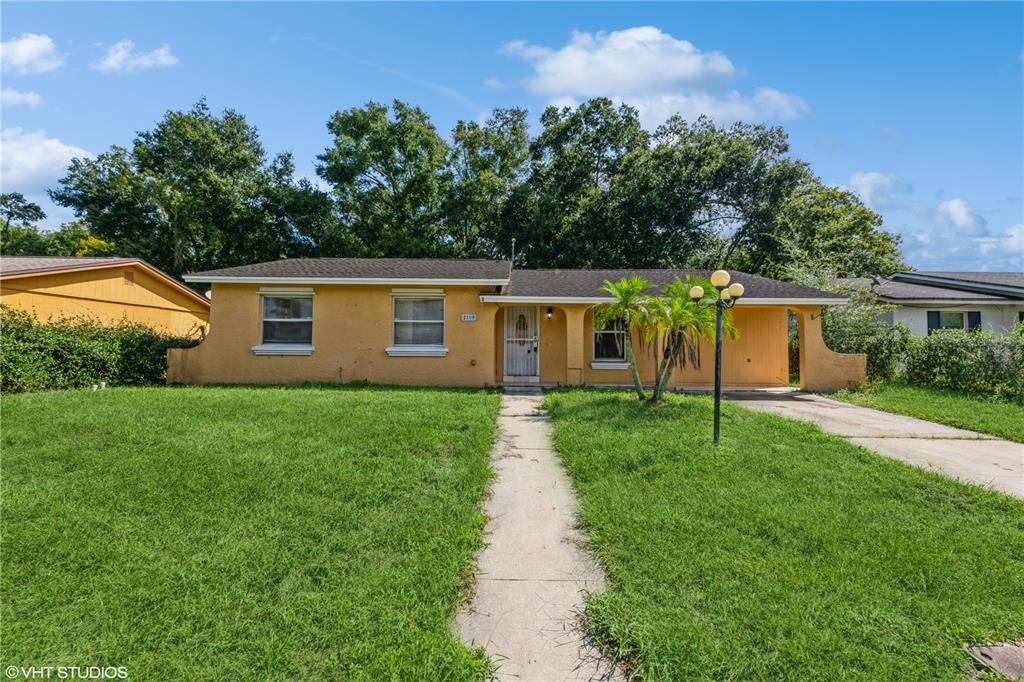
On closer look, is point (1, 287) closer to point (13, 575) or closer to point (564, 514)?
point (13, 575)

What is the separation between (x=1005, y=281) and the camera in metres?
18.4

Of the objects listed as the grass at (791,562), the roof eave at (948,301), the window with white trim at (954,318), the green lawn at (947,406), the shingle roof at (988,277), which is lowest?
the grass at (791,562)

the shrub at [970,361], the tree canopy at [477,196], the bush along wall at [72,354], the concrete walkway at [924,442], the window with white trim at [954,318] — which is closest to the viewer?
the concrete walkway at [924,442]

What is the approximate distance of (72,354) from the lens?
33.1 ft

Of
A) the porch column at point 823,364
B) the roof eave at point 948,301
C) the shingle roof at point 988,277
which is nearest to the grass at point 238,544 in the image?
the porch column at point 823,364

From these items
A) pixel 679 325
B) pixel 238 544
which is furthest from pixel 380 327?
pixel 238 544

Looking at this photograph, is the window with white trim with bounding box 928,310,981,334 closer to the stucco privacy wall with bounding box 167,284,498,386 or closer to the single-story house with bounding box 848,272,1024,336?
the single-story house with bounding box 848,272,1024,336

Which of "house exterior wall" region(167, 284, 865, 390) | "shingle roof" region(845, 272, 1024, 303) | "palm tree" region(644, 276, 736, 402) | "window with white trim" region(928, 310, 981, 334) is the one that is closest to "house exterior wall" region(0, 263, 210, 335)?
"house exterior wall" region(167, 284, 865, 390)

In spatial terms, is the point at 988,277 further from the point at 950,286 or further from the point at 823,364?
the point at 823,364

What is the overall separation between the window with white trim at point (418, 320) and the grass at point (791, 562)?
6.87 metres

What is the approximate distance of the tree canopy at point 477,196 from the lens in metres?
22.7

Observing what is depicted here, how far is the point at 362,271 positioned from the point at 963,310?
20.5 meters

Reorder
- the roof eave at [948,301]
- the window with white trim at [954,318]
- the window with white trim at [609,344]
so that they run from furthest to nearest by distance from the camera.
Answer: the window with white trim at [954,318]
the roof eave at [948,301]
the window with white trim at [609,344]

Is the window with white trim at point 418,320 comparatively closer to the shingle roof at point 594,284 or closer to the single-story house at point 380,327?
the single-story house at point 380,327
